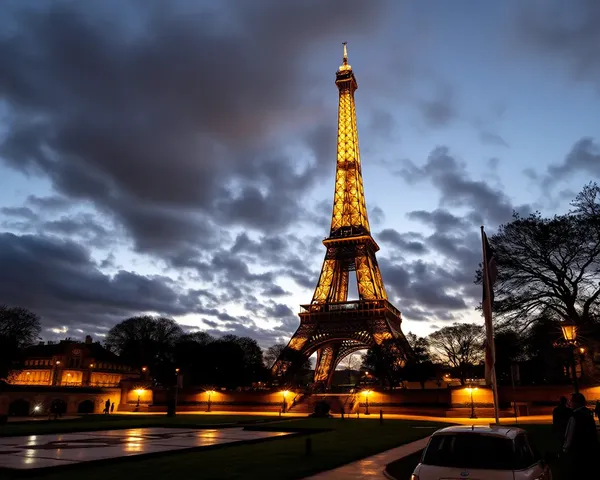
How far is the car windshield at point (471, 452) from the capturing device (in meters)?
7.42

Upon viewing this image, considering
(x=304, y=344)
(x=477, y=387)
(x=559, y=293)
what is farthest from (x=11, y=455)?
(x=304, y=344)

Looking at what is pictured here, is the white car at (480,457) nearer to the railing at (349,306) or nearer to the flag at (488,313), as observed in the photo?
the flag at (488,313)

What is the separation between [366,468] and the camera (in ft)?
47.2

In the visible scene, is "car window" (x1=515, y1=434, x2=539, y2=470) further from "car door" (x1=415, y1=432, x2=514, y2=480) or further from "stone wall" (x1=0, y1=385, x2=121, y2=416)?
"stone wall" (x1=0, y1=385, x2=121, y2=416)

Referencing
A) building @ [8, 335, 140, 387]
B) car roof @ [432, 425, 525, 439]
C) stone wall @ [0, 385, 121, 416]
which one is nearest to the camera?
car roof @ [432, 425, 525, 439]

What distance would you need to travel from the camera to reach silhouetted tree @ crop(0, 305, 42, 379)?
62844mm

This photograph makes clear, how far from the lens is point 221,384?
82.3 m

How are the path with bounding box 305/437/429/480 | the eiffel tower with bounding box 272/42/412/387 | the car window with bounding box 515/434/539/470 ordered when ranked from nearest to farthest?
the car window with bounding box 515/434/539/470 → the path with bounding box 305/437/429/480 → the eiffel tower with bounding box 272/42/412/387

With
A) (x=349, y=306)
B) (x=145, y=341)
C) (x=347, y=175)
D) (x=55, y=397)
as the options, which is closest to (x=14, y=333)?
(x=55, y=397)

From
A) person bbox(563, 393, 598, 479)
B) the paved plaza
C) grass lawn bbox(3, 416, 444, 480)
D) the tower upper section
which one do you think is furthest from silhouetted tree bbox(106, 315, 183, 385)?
person bbox(563, 393, 598, 479)

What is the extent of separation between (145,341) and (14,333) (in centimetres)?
3409

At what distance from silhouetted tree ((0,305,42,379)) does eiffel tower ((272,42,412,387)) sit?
34.4 meters

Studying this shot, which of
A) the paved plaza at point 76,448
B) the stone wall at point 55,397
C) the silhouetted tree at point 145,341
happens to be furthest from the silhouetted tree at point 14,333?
the paved plaza at point 76,448

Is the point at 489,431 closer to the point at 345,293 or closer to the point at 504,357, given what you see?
the point at 504,357
